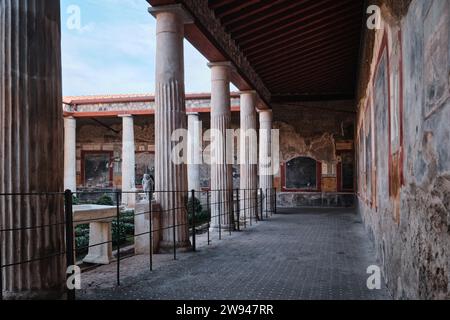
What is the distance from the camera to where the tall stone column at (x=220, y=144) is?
410 inches

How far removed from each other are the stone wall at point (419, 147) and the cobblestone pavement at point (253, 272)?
3.37 feet

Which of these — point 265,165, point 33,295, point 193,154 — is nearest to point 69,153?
point 193,154

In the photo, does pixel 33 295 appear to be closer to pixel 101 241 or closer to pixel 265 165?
pixel 101 241

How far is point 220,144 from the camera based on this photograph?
1051 centimetres

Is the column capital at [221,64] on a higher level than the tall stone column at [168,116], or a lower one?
higher

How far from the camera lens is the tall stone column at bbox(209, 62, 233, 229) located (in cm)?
1042

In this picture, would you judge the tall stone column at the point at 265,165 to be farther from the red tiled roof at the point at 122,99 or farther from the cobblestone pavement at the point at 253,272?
the cobblestone pavement at the point at 253,272

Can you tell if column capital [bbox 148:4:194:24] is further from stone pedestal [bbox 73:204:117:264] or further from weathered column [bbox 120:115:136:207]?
weathered column [bbox 120:115:136:207]

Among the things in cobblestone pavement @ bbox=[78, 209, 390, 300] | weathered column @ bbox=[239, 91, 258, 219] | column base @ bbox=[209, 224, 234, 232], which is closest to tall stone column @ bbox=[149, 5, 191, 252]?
cobblestone pavement @ bbox=[78, 209, 390, 300]

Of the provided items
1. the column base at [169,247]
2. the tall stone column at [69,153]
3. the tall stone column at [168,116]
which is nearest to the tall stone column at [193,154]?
the tall stone column at [69,153]

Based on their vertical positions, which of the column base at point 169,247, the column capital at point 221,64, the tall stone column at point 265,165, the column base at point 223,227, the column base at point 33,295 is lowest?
the column base at point 223,227

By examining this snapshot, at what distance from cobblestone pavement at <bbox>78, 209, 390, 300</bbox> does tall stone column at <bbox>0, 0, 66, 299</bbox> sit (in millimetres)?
746

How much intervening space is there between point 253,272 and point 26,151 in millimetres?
3165
